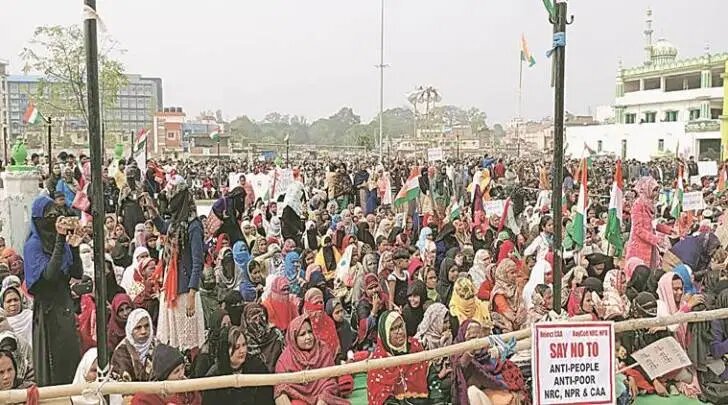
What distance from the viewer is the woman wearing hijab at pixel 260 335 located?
14.9 feet

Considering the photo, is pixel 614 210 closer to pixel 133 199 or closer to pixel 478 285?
pixel 478 285

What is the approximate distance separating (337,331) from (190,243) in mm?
1242

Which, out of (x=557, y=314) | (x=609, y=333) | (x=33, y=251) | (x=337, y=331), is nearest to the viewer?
(x=609, y=333)

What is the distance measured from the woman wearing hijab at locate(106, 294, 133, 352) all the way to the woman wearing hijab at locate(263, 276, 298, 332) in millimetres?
1089

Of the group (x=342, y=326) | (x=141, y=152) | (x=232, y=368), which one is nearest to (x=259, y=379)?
(x=232, y=368)

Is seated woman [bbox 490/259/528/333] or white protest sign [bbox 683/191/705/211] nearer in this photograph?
seated woman [bbox 490/259/528/333]

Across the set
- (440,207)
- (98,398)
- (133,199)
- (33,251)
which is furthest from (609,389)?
(440,207)

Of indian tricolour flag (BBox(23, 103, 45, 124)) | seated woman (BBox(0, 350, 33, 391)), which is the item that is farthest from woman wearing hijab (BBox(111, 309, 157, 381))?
indian tricolour flag (BBox(23, 103, 45, 124))

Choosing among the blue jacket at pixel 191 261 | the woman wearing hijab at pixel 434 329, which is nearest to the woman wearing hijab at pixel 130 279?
the blue jacket at pixel 191 261

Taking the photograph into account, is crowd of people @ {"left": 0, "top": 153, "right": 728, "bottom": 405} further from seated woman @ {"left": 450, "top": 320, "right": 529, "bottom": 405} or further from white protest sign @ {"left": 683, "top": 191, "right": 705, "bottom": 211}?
white protest sign @ {"left": 683, "top": 191, "right": 705, "bottom": 211}

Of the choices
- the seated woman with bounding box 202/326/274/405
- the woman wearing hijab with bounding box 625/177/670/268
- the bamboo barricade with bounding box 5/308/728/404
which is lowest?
the seated woman with bounding box 202/326/274/405

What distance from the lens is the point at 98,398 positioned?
297 centimetres

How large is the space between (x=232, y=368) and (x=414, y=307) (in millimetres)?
1760

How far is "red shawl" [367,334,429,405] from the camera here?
15.0ft
